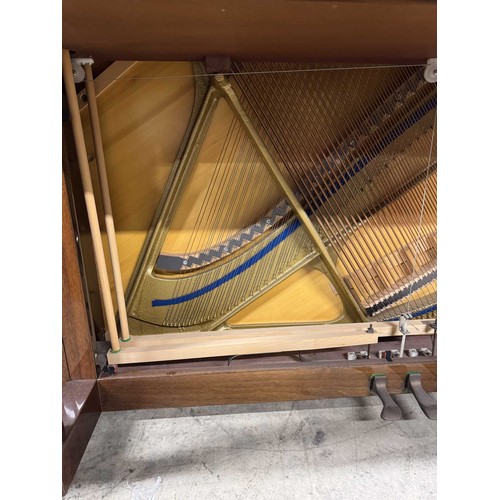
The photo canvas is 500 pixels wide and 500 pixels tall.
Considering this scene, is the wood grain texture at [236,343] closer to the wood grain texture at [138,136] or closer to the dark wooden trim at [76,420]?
the dark wooden trim at [76,420]

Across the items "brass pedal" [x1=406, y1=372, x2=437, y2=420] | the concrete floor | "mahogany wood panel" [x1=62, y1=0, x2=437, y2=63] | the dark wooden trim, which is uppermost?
"mahogany wood panel" [x1=62, y1=0, x2=437, y2=63]

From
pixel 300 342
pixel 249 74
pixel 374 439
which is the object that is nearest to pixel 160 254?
pixel 300 342

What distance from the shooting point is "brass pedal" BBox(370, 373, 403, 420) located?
114cm

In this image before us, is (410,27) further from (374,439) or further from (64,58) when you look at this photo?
(374,439)

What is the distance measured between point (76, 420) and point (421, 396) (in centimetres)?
115

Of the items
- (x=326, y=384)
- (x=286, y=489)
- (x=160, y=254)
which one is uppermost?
(x=160, y=254)

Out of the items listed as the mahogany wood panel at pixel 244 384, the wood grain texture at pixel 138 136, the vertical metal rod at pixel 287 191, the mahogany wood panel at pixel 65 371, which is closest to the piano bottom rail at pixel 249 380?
→ the mahogany wood panel at pixel 244 384

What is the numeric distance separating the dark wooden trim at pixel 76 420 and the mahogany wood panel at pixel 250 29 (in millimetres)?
1074

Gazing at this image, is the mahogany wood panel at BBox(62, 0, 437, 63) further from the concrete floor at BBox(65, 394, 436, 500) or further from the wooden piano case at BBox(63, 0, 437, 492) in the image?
the concrete floor at BBox(65, 394, 436, 500)

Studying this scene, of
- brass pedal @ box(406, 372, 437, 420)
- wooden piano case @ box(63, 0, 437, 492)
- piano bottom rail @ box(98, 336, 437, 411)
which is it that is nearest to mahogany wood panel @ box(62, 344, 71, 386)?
wooden piano case @ box(63, 0, 437, 492)

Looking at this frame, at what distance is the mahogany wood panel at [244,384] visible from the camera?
1214 mm

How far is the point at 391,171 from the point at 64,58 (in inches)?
49.6

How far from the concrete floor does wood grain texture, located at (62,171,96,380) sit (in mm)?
387

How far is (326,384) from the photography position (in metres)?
1.27
